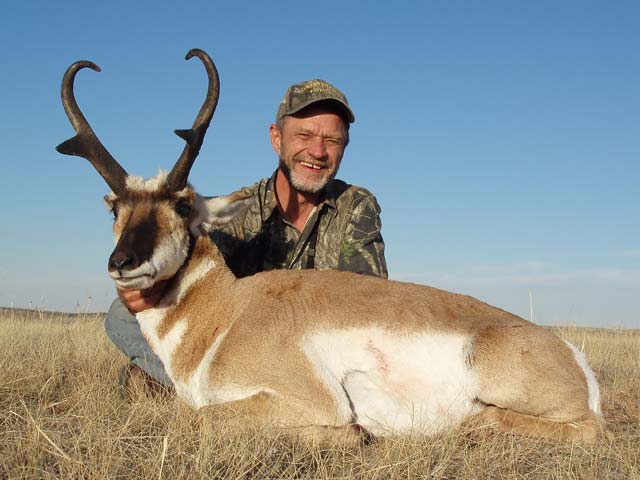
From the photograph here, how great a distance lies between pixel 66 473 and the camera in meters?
3.31

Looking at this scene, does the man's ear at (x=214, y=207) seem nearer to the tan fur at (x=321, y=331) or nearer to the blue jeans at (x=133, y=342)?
the tan fur at (x=321, y=331)

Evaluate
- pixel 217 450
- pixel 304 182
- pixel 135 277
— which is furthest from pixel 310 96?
pixel 217 450

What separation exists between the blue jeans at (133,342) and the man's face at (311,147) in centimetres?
270

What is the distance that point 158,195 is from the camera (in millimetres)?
5379

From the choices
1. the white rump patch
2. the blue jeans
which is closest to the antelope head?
the blue jeans

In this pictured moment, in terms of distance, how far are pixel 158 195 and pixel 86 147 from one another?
82cm

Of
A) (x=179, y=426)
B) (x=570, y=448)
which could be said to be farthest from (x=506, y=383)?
(x=179, y=426)

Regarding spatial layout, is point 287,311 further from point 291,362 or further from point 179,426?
point 179,426

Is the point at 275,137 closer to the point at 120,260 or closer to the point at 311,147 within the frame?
the point at 311,147

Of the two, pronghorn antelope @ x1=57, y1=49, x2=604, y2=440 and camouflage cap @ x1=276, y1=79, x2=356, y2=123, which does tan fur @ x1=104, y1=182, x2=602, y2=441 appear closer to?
pronghorn antelope @ x1=57, y1=49, x2=604, y2=440

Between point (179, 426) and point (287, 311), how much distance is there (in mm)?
1271

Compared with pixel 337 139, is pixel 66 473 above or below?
below

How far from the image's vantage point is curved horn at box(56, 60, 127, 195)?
5477 mm

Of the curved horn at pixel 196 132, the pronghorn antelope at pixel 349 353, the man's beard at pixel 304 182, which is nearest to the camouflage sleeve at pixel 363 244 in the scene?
the man's beard at pixel 304 182
